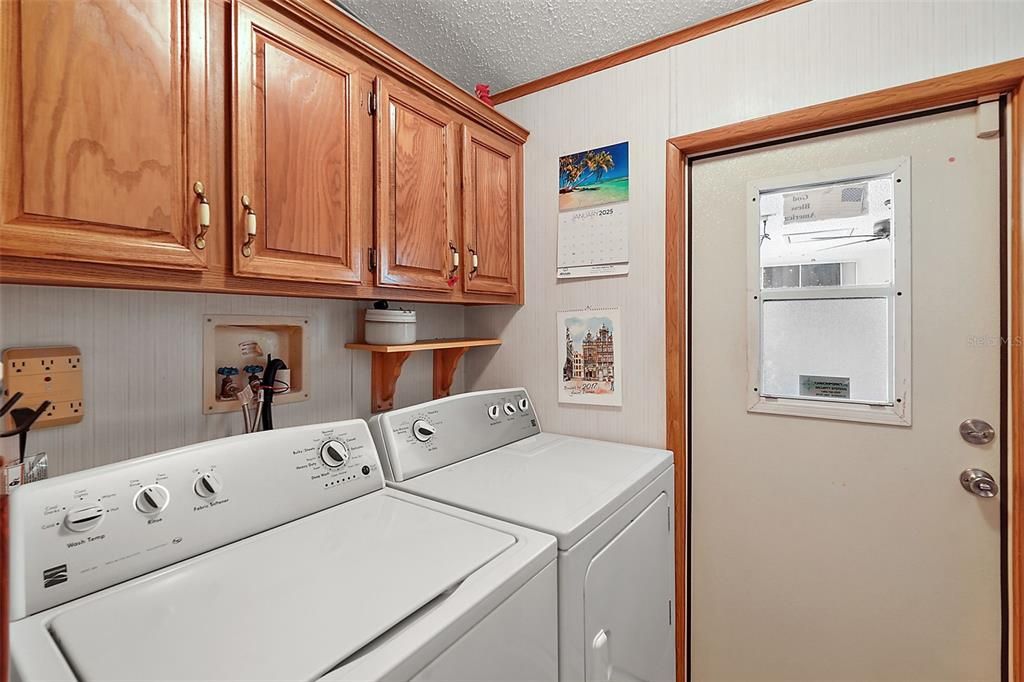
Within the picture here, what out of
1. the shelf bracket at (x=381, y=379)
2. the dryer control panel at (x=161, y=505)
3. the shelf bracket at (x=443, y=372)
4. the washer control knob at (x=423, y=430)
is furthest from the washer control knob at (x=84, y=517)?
the shelf bracket at (x=443, y=372)

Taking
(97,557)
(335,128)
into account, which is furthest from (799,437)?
(97,557)

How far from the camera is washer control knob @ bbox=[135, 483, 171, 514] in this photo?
0.90 metres

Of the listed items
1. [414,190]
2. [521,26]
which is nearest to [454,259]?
[414,190]

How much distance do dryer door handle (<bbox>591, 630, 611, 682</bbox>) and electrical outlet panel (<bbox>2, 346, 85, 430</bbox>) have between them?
4.28 ft

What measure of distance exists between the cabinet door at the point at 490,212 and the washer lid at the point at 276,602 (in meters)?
0.97

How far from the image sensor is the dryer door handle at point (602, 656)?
1.14 m

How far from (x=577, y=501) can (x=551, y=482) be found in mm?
166

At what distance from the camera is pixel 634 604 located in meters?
1.36

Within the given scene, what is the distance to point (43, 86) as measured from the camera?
780 millimetres

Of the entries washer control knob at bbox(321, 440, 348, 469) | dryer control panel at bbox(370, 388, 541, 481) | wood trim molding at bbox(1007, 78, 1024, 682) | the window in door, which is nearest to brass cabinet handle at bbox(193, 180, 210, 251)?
washer control knob at bbox(321, 440, 348, 469)

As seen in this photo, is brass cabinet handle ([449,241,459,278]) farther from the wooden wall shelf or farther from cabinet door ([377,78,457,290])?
the wooden wall shelf

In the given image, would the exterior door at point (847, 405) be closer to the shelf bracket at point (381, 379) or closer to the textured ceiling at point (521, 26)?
the textured ceiling at point (521, 26)

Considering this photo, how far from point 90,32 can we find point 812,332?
1.93 m

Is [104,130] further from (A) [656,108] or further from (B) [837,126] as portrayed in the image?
(B) [837,126]
